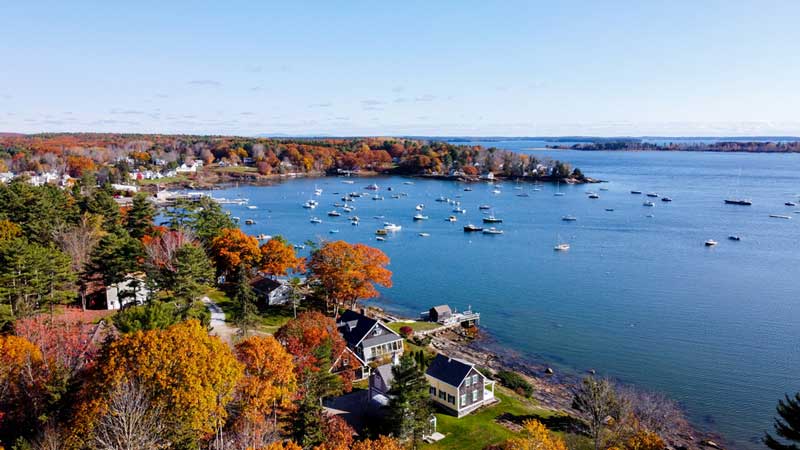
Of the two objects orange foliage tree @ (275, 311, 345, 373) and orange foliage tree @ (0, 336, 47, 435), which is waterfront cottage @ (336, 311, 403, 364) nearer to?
orange foliage tree @ (275, 311, 345, 373)

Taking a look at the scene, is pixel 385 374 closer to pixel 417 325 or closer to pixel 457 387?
pixel 457 387

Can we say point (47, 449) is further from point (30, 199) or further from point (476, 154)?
point (476, 154)

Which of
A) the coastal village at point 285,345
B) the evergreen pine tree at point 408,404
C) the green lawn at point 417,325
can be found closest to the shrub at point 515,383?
the coastal village at point 285,345

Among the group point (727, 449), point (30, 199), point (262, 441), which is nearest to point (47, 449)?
point (262, 441)

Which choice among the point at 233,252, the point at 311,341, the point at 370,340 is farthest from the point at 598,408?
the point at 233,252

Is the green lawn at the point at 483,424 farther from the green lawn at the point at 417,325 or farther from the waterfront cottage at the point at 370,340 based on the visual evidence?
the green lawn at the point at 417,325
